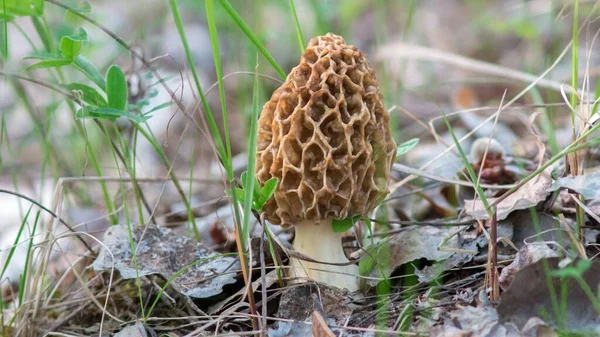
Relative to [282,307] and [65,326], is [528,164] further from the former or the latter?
[65,326]

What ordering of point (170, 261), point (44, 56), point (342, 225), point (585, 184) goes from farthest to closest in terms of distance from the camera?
point (170, 261) < point (342, 225) < point (44, 56) < point (585, 184)

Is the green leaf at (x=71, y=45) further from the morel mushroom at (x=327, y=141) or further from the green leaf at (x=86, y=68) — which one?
the morel mushroom at (x=327, y=141)

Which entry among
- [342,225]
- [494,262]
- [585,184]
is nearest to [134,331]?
[342,225]

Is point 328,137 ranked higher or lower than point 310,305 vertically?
higher

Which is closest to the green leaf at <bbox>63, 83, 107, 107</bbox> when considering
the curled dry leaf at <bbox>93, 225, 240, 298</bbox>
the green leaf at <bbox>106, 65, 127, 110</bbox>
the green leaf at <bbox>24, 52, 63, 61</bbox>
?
the green leaf at <bbox>106, 65, 127, 110</bbox>

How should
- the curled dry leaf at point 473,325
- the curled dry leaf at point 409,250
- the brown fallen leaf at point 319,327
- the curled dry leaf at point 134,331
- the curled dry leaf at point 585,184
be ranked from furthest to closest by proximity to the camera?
the curled dry leaf at point 409,250, the curled dry leaf at point 134,331, the curled dry leaf at point 585,184, the brown fallen leaf at point 319,327, the curled dry leaf at point 473,325

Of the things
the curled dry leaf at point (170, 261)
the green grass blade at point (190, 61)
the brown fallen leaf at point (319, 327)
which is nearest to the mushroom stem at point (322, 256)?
the curled dry leaf at point (170, 261)

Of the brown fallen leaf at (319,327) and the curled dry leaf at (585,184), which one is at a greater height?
the curled dry leaf at (585,184)

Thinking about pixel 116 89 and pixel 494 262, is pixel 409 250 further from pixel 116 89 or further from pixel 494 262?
pixel 116 89
